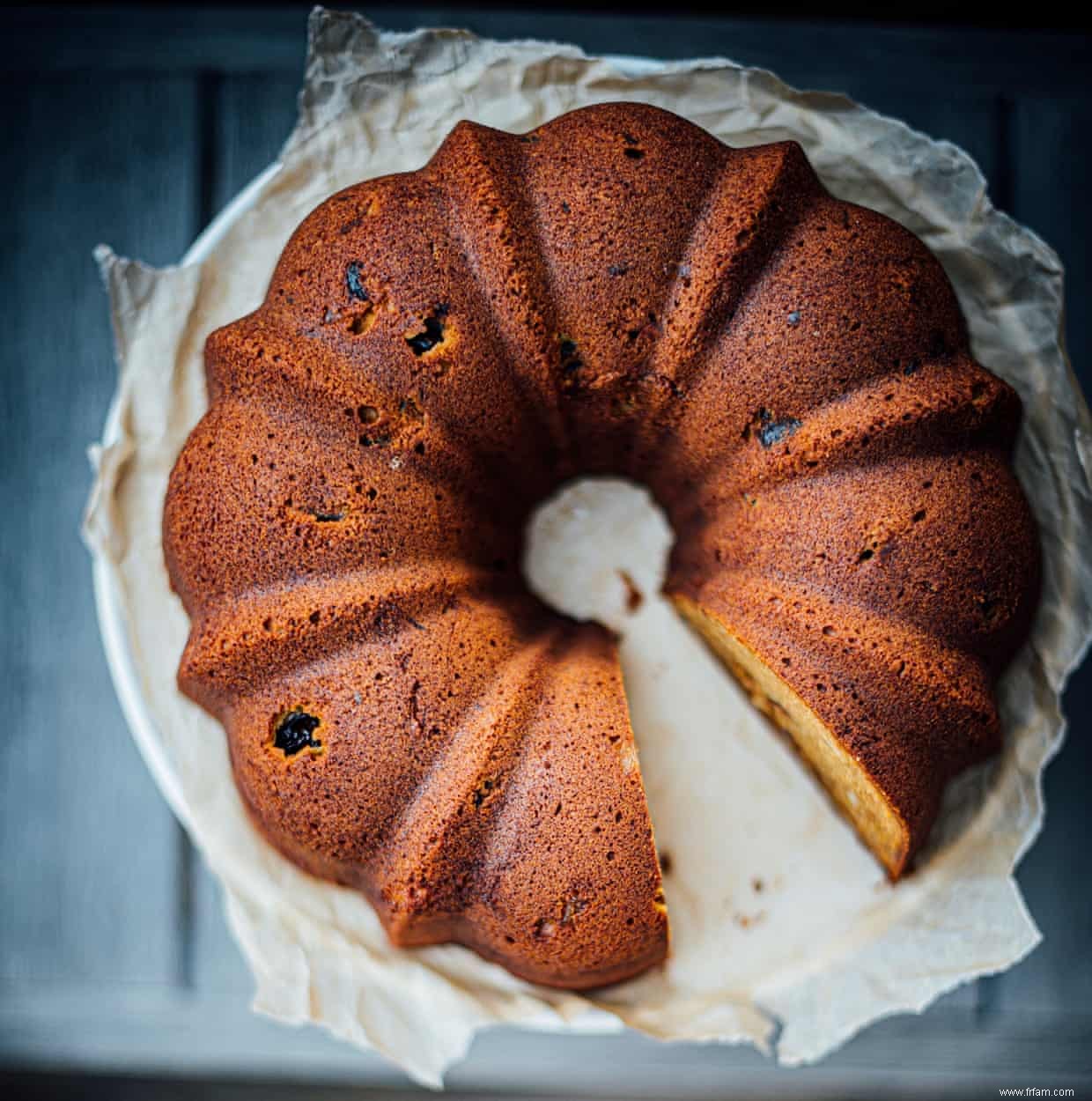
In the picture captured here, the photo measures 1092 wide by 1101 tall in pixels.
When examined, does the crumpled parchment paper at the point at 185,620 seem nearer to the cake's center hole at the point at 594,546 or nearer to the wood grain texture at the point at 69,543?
the wood grain texture at the point at 69,543

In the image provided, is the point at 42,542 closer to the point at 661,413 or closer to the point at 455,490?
the point at 455,490

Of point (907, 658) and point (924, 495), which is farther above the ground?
point (924, 495)

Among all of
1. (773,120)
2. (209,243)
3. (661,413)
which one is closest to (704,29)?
(773,120)

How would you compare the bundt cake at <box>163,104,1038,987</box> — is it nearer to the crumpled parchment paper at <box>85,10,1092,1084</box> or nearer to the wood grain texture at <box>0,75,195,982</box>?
the crumpled parchment paper at <box>85,10,1092,1084</box>

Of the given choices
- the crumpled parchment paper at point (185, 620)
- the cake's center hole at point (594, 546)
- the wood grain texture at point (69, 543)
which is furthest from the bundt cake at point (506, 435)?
the wood grain texture at point (69, 543)

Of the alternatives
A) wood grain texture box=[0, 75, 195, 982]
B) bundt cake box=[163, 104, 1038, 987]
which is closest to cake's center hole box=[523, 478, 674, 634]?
bundt cake box=[163, 104, 1038, 987]

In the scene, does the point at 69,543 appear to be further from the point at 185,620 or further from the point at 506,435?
the point at 506,435

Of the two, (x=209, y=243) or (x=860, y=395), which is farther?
Result: (x=209, y=243)
